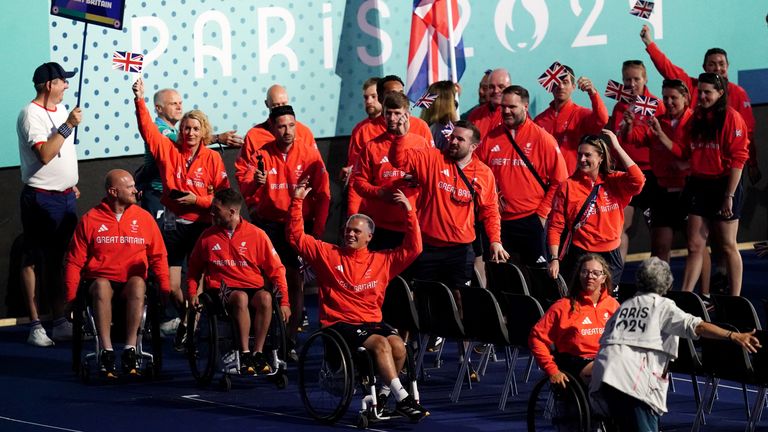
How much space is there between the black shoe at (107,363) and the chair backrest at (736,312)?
3926 millimetres

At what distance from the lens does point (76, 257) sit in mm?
10109

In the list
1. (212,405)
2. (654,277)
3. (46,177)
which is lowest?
(212,405)

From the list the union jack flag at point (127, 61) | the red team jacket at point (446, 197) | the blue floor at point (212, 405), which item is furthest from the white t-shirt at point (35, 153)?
the red team jacket at point (446, 197)

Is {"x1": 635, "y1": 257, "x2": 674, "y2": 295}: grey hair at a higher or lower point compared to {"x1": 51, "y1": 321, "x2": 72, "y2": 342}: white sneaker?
higher

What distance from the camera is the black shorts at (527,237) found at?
10898mm

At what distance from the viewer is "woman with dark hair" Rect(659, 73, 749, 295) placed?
37.6 feet

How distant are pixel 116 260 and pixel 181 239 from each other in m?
1.18

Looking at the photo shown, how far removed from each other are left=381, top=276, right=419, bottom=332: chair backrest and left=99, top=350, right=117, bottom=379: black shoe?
1816 mm

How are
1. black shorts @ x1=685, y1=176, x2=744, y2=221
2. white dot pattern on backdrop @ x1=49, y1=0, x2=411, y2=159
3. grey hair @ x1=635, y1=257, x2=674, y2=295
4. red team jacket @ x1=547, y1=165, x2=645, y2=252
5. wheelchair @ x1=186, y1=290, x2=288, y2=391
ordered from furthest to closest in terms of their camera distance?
white dot pattern on backdrop @ x1=49, y1=0, x2=411, y2=159 → black shorts @ x1=685, y1=176, x2=744, y2=221 → red team jacket @ x1=547, y1=165, x2=645, y2=252 → wheelchair @ x1=186, y1=290, x2=288, y2=391 → grey hair @ x1=635, y1=257, x2=674, y2=295

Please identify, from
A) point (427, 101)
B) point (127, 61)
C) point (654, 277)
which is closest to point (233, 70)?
point (127, 61)

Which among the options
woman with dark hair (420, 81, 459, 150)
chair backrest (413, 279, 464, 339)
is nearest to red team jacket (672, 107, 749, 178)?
woman with dark hair (420, 81, 459, 150)

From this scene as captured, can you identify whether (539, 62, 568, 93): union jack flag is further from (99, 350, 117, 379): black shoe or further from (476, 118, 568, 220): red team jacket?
(99, 350, 117, 379): black shoe

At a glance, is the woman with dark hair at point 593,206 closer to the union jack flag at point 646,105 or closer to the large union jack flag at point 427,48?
the union jack flag at point 646,105

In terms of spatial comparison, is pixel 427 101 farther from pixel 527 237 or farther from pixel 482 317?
pixel 482 317
